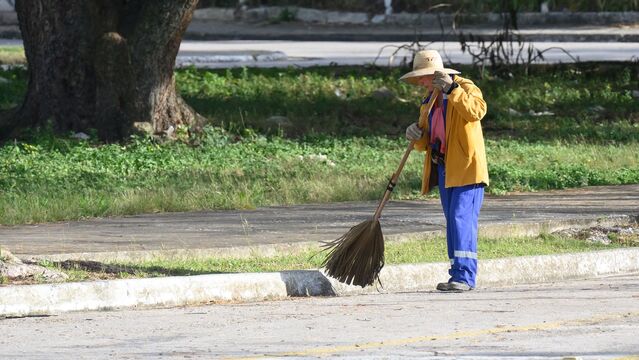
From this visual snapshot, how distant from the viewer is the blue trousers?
9195mm

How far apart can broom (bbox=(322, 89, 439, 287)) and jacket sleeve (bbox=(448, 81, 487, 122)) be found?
28 cm

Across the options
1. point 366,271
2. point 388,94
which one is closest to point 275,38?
point 388,94

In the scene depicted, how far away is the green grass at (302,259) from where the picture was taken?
363 inches

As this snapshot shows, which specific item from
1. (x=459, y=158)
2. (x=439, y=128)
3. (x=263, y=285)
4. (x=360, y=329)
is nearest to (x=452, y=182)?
(x=459, y=158)

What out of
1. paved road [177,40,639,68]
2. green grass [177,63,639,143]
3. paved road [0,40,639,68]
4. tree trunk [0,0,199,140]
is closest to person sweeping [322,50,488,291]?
tree trunk [0,0,199,140]

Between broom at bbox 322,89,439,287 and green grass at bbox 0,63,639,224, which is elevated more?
broom at bbox 322,89,439,287

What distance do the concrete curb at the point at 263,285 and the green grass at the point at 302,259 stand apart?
21 cm

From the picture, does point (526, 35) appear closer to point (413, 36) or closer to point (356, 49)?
point (413, 36)

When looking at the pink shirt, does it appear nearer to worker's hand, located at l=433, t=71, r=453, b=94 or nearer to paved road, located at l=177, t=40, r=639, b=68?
worker's hand, located at l=433, t=71, r=453, b=94

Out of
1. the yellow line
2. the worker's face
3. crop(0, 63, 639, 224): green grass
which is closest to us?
the yellow line

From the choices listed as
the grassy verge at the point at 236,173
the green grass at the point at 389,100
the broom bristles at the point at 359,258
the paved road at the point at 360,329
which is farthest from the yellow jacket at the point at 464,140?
the green grass at the point at 389,100

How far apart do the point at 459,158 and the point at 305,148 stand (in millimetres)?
6670

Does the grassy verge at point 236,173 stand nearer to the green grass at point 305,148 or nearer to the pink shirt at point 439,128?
the green grass at point 305,148

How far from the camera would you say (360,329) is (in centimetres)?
781
